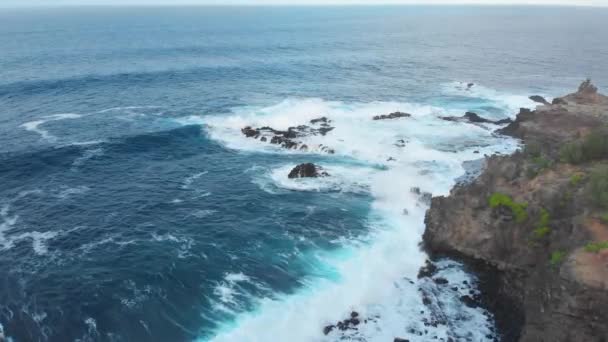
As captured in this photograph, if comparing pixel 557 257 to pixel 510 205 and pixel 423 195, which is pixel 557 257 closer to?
pixel 510 205

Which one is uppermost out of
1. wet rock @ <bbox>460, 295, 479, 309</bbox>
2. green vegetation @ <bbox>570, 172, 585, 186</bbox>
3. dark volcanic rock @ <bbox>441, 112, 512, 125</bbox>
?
green vegetation @ <bbox>570, 172, 585, 186</bbox>

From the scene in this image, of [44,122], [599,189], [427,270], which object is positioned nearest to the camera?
[599,189]

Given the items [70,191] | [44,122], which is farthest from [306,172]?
[44,122]

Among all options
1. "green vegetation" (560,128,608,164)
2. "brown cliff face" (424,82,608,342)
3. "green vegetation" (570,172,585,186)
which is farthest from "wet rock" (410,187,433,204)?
"green vegetation" (570,172,585,186)

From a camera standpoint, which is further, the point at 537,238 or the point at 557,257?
the point at 537,238

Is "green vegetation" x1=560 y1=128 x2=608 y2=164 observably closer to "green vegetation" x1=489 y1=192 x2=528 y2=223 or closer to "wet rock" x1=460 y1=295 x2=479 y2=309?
"green vegetation" x1=489 y1=192 x2=528 y2=223

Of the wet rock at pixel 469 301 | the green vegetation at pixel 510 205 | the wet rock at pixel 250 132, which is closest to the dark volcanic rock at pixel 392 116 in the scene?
the wet rock at pixel 250 132
